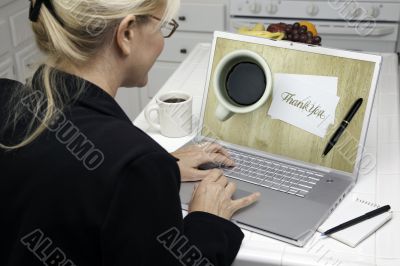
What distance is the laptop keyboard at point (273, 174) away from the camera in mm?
1169

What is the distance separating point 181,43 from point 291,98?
1534mm

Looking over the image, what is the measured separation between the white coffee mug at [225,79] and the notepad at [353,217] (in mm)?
320

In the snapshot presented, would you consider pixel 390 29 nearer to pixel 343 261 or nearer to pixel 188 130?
pixel 188 130

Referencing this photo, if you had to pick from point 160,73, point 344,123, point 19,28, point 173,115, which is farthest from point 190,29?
point 344,123

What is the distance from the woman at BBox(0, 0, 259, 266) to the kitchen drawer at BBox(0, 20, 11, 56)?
4.83 ft

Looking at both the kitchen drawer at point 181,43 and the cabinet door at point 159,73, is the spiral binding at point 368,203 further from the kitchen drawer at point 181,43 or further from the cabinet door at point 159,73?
the cabinet door at point 159,73

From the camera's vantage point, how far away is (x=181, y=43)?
9.01ft

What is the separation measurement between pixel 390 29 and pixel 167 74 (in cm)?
114

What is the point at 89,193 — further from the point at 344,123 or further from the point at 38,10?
the point at 344,123

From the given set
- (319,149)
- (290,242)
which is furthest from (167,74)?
(290,242)

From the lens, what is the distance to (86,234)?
2.62ft

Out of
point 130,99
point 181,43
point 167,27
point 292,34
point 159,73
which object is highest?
point 167,27

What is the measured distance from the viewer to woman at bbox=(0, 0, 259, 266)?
0.78m

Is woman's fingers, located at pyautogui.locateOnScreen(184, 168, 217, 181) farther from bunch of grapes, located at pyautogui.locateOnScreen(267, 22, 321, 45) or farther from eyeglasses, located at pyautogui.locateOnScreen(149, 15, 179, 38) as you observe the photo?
bunch of grapes, located at pyautogui.locateOnScreen(267, 22, 321, 45)
